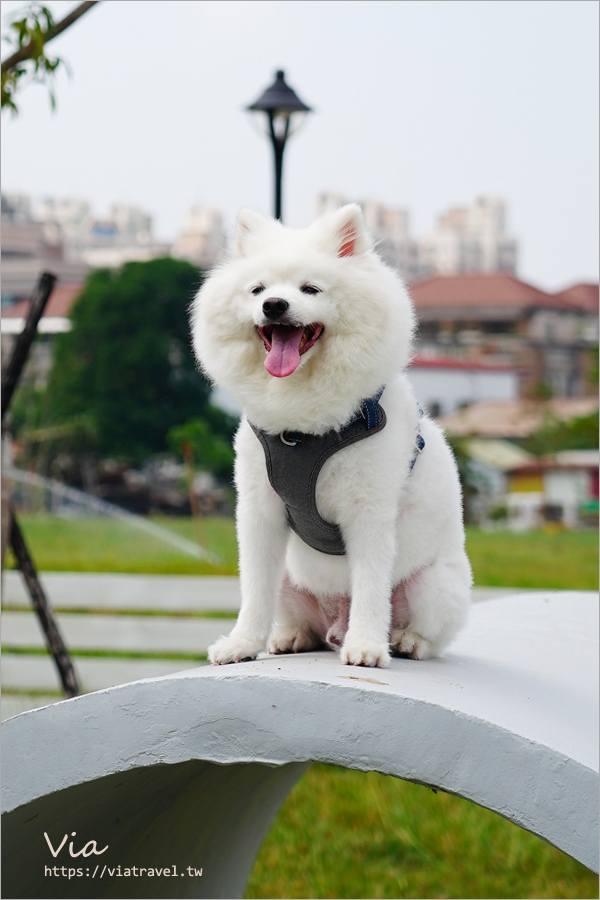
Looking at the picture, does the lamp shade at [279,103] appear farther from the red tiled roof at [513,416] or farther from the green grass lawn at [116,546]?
the red tiled roof at [513,416]

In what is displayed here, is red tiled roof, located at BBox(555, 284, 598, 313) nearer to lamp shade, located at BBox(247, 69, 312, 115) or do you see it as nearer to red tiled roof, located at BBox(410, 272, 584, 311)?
red tiled roof, located at BBox(410, 272, 584, 311)

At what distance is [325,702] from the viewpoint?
1.91m

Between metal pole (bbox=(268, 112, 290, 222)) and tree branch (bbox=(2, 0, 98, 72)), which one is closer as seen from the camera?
tree branch (bbox=(2, 0, 98, 72))

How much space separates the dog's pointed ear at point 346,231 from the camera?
2.28 m

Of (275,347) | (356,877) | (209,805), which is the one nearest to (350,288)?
(275,347)

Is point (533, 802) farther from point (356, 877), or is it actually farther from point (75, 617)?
point (75, 617)

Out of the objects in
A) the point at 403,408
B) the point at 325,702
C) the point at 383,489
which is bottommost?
the point at 325,702

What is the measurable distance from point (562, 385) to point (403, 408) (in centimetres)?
3525

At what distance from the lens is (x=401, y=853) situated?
5.00 meters

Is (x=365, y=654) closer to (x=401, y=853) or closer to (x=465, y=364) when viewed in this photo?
(x=401, y=853)

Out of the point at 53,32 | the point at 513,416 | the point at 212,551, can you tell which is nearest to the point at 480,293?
the point at 513,416

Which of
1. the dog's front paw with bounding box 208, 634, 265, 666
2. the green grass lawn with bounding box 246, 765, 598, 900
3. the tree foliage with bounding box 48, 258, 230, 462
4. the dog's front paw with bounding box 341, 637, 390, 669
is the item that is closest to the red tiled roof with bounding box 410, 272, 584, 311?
the tree foliage with bounding box 48, 258, 230, 462

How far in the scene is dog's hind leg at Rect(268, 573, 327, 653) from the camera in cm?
266

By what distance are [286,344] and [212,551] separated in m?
9.93
